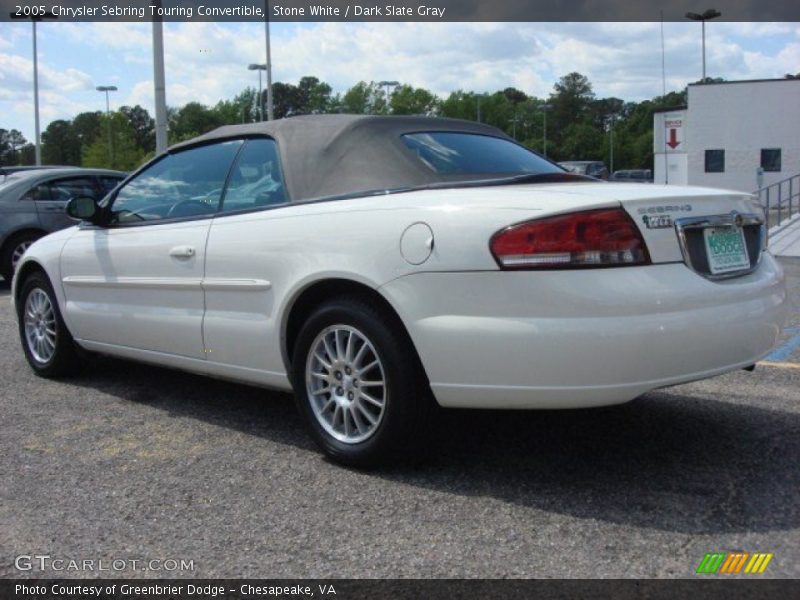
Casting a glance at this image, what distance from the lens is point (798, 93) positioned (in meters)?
33.0

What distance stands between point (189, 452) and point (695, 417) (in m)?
2.50

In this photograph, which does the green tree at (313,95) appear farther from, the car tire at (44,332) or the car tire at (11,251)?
the car tire at (44,332)

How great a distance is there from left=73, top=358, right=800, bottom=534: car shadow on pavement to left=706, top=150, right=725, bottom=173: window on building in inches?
1268

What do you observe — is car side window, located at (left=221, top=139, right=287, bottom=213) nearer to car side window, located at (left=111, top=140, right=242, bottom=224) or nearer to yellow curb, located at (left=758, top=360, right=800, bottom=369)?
car side window, located at (left=111, top=140, right=242, bottom=224)

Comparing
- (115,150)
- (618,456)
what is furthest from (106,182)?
(115,150)

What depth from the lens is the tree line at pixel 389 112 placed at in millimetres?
65250

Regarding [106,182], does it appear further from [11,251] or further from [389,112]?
[389,112]

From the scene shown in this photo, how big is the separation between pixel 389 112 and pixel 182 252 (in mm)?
55118

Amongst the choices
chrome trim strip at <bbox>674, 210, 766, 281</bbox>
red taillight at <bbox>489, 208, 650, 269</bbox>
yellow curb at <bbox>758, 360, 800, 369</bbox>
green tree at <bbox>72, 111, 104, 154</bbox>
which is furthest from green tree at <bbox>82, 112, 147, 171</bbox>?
red taillight at <bbox>489, 208, 650, 269</bbox>

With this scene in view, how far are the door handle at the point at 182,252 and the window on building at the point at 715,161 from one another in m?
33.5

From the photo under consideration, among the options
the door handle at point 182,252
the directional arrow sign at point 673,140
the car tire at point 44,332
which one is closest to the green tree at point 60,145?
the directional arrow sign at point 673,140

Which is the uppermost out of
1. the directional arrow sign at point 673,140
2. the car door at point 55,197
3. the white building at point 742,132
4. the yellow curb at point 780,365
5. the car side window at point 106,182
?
the white building at point 742,132

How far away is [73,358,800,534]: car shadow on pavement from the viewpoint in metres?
3.27

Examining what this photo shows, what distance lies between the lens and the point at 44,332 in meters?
5.79
